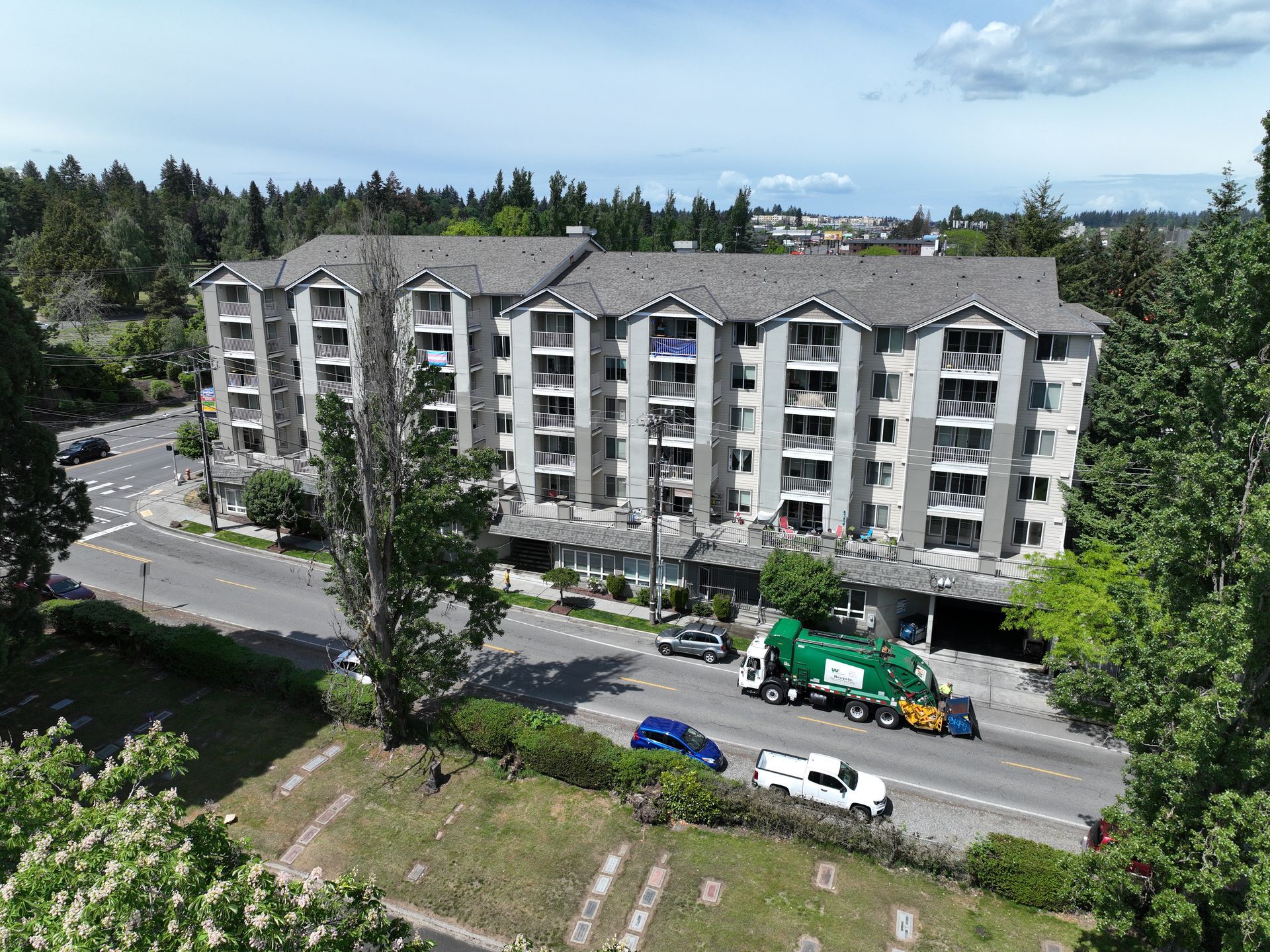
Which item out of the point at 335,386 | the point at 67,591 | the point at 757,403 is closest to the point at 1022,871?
the point at 757,403

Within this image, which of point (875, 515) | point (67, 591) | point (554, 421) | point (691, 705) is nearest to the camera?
point (691, 705)

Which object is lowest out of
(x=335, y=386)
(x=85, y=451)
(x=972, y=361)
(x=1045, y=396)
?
(x=85, y=451)

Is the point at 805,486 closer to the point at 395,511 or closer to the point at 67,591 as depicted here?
the point at 395,511

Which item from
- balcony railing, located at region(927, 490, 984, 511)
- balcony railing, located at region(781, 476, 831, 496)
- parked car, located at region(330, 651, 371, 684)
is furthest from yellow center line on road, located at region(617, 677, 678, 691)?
balcony railing, located at region(927, 490, 984, 511)

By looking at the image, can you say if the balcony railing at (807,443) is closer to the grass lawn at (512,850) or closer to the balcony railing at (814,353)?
the balcony railing at (814,353)

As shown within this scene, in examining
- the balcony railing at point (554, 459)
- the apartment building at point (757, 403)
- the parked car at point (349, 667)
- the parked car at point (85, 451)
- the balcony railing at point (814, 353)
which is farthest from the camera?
the parked car at point (85, 451)

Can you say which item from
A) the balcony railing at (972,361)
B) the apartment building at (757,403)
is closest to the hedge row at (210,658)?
the apartment building at (757,403)
